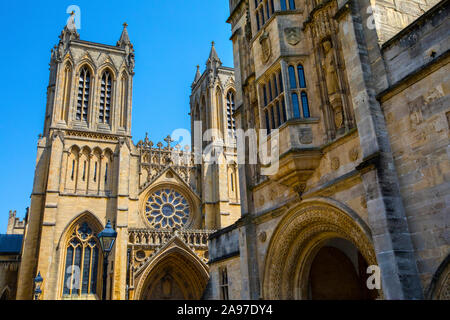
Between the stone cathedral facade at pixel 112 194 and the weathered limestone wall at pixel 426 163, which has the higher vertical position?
the stone cathedral facade at pixel 112 194

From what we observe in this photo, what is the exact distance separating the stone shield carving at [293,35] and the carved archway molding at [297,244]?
15.6 ft

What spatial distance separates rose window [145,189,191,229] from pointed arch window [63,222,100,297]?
4.98 metres

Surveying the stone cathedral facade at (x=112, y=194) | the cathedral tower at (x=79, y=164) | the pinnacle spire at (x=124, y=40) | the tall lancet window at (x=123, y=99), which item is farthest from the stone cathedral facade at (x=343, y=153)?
the pinnacle spire at (x=124, y=40)

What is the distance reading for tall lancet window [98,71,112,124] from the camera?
33128 millimetres

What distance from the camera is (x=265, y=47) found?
12.7m

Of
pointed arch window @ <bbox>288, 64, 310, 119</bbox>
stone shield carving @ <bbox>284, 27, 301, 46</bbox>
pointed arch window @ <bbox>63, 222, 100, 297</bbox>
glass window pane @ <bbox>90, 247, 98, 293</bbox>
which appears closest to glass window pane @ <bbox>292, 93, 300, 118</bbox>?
pointed arch window @ <bbox>288, 64, 310, 119</bbox>

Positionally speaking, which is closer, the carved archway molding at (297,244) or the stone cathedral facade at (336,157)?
the stone cathedral facade at (336,157)

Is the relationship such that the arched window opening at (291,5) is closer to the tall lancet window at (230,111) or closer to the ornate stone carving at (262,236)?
the ornate stone carving at (262,236)

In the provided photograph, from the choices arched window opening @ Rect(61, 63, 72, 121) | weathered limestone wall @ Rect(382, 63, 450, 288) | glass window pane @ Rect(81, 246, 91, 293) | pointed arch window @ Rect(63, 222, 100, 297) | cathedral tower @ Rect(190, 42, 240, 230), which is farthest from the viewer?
cathedral tower @ Rect(190, 42, 240, 230)

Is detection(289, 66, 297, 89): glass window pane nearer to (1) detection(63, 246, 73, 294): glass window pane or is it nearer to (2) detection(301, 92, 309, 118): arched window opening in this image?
(2) detection(301, 92, 309, 118): arched window opening

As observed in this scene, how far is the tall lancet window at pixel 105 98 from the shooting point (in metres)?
33.1

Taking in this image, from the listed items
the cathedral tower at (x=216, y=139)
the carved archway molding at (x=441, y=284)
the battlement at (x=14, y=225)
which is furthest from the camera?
the battlement at (x=14, y=225)

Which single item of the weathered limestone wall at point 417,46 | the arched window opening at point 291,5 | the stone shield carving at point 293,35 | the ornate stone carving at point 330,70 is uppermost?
the arched window opening at point 291,5

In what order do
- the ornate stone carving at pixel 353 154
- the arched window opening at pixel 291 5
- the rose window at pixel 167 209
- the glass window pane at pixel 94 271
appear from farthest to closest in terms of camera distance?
1. the rose window at pixel 167 209
2. the glass window pane at pixel 94 271
3. the arched window opening at pixel 291 5
4. the ornate stone carving at pixel 353 154
